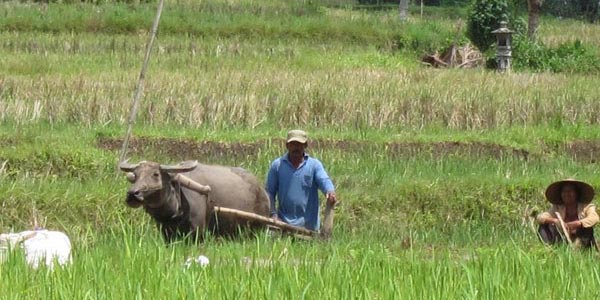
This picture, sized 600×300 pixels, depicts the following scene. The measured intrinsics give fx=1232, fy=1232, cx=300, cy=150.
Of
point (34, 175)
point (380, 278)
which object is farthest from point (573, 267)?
point (34, 175)

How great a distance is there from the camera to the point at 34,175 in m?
11.4

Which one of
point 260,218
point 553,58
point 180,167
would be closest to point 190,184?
point 180,167

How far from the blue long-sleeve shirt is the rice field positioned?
1.28ft

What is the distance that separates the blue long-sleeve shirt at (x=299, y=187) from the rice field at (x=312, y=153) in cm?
39

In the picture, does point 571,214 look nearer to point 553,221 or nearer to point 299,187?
point 553,221

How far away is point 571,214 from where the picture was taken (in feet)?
28.6

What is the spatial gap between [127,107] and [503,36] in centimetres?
1039

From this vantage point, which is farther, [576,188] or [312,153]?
[312,153]

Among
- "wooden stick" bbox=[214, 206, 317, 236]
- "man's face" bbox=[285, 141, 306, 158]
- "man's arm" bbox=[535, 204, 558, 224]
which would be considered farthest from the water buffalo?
"man's arm" bbox=[535, 204, 558, 224]

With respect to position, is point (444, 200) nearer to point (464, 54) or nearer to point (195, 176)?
point (195, 176)

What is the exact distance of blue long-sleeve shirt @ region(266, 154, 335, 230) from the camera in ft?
29.9

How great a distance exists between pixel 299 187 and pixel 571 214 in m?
1.98

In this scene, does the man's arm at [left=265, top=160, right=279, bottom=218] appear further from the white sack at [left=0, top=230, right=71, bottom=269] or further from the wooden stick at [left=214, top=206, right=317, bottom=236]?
the white sack at [left=0, top=230, right=71, bottom=269]

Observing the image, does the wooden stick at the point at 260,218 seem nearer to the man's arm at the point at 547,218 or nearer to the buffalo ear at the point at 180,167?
the buffalo ear at the point at 180,167
